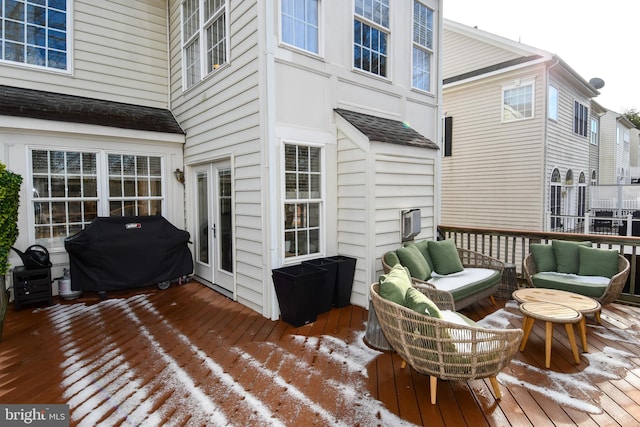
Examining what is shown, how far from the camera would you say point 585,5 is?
6.75 metres

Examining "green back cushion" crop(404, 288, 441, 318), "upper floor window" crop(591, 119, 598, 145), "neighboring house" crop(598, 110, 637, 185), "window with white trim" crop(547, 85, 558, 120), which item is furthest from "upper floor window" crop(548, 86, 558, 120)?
"green back cushion" crop(404, 288, 441, 318)

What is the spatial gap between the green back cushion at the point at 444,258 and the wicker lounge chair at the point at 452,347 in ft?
7.05

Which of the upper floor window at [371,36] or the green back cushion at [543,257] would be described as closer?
the green back cushion at [543,257]

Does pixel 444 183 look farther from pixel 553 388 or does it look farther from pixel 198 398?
pixel 198 398

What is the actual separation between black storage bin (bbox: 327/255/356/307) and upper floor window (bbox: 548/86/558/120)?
8.62 m

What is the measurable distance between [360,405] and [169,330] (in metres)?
2.43

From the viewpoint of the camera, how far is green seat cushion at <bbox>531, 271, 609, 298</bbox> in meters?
3.91

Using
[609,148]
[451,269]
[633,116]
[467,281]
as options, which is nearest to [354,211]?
[451,269]

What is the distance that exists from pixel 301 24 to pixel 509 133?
312 inches

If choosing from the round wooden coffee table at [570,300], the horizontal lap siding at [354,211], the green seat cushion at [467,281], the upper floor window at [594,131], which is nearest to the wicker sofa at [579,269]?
the round wooden coffee table at [570,300]

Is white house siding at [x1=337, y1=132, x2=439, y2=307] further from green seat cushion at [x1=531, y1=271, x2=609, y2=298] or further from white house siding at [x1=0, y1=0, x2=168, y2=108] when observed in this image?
white house siding at [x1=0, y1=0, x2=168, y2=108]

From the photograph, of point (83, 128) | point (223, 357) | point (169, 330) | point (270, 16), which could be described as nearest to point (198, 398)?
point (223, 357)

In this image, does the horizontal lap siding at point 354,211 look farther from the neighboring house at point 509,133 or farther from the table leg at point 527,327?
the neighboring house at point 509,133

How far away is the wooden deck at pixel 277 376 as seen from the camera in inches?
92.5
